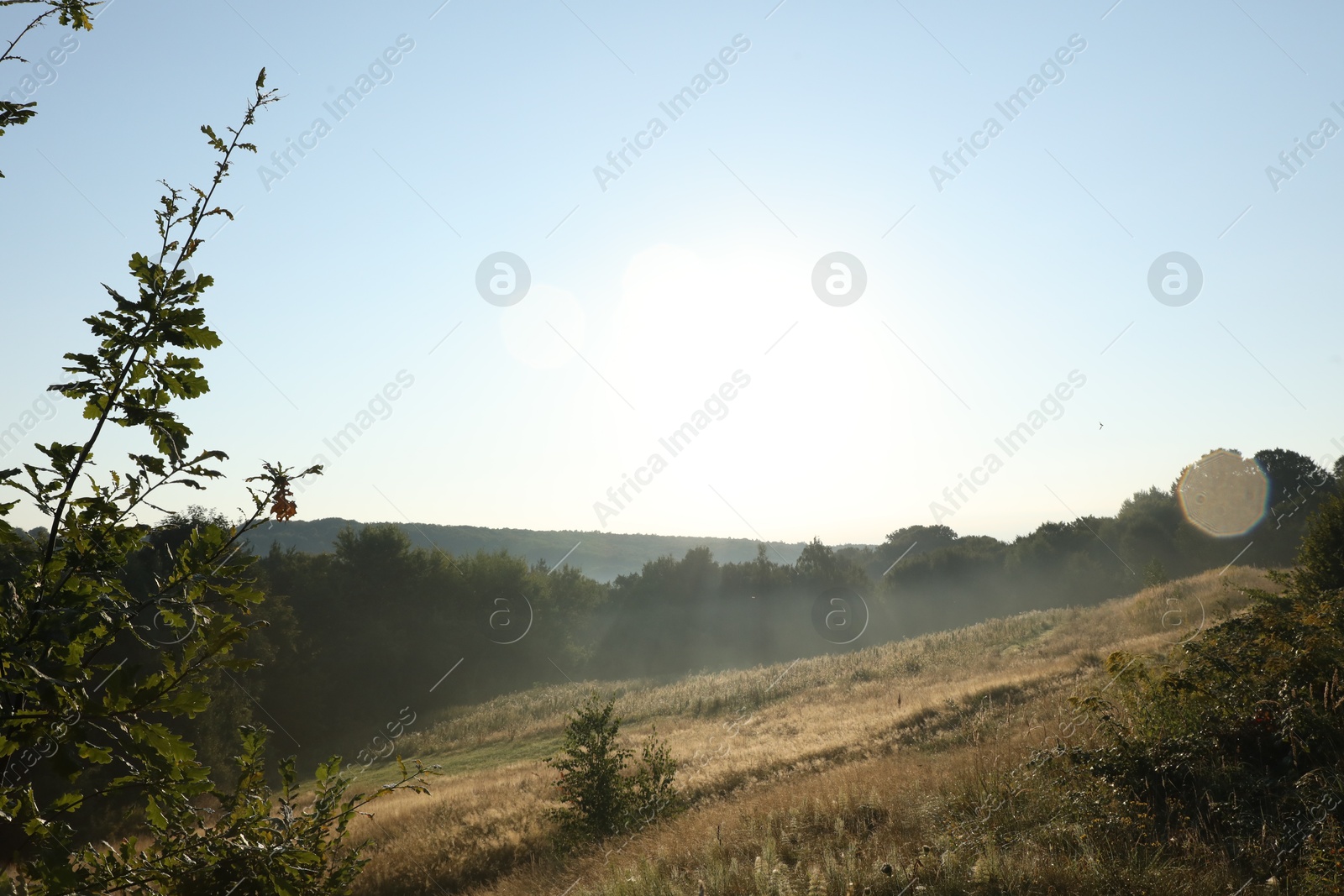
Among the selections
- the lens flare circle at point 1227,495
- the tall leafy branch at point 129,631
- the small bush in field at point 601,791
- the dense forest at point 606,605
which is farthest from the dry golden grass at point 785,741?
the lens flare circle at point 1227,495

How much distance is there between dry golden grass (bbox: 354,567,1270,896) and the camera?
10375 millimetres

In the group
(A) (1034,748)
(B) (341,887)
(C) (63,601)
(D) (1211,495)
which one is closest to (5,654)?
(C) (63,601)

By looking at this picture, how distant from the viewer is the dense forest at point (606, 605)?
44.7 meters

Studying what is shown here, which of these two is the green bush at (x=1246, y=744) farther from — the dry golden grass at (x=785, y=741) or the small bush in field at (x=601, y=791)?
the small bush in field at (x=601, y=791)

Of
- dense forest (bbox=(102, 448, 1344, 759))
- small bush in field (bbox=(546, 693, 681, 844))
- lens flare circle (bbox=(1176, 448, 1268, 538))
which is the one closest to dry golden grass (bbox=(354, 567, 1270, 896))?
small bush in field (bbox=(546, 693, 681, 844))

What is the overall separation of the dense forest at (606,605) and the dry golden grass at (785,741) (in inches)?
422

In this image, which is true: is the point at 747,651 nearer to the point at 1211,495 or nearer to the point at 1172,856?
the point at 1211,495

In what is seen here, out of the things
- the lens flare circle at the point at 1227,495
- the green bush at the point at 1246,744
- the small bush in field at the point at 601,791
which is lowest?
the lens flare circle at the point at 1227,495

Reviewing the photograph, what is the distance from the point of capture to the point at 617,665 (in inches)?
2680

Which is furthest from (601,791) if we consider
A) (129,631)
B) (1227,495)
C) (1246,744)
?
(1227,495)

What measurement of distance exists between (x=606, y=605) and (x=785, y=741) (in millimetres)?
58544

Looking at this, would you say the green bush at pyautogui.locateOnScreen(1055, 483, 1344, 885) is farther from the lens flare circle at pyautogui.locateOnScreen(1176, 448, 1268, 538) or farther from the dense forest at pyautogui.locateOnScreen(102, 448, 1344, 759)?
the lens flare circle at pyautogui.locateOnScreen(1176, 448, 1268, 538)

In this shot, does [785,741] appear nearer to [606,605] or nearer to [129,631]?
[129,631]

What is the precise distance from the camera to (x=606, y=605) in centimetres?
7650
